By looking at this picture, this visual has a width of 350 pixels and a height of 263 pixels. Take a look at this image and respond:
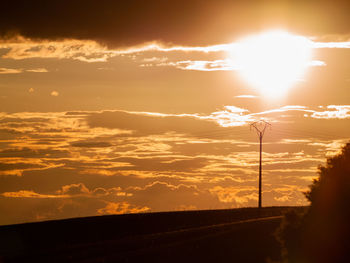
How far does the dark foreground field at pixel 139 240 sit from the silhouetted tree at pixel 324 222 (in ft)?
6.40

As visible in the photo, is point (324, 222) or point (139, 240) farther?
point (139, 240)

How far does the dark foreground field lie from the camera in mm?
29922

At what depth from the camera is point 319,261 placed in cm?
3138

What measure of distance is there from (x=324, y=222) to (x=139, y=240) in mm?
9401

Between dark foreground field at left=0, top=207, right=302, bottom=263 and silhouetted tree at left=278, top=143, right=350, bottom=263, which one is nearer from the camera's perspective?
dark foreground field at left=0, top=207, right=302, bottom=263

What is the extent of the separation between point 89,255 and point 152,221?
2422cm

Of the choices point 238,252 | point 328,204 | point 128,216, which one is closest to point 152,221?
point 128,216

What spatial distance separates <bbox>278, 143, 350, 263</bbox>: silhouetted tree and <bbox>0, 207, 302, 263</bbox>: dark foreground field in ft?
6.40

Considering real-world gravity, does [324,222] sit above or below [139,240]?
above

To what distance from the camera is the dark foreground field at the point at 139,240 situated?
2992 centimetres

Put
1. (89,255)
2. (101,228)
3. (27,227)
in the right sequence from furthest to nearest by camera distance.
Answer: (101,228), (27,227), (89,255)

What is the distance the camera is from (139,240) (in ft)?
111

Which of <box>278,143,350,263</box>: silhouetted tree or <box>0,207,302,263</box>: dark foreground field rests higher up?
<box>278,143,350,263</box>: silhouetted tree

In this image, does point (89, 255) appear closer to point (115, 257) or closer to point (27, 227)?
point (115, 257)
